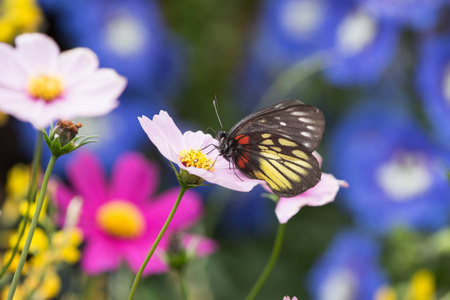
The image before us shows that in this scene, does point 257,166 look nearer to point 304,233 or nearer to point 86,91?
point 86,91

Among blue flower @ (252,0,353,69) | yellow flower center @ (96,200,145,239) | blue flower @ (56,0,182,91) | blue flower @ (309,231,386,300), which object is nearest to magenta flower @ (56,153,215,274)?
yellow flower center @ (96,200,145,239)

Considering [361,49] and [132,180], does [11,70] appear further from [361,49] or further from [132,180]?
[361,49]

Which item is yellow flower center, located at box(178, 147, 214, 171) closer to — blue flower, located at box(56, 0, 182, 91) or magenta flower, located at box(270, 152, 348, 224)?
magenta flower, located at box(270, 152, 348, 224)

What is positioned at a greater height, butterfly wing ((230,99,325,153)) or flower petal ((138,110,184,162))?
butterfly wing ((230,99,325,153))

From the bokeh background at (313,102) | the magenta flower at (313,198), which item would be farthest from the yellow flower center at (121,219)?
the magenta flower at (313,198)

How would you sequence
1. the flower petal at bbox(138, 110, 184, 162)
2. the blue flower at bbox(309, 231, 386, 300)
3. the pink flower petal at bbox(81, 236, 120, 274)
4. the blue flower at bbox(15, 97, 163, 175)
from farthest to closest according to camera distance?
the blue flower at bbox(15, 97, 163, 175), the blue flower at bbox(309, 231, 386, 300), the pink flower petal at bbox(81, 236, 120, 274), the flower petal at bbox(138, 110, 184, 162)

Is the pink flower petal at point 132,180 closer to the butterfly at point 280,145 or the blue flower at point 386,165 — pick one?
the butterfly at point 280,145

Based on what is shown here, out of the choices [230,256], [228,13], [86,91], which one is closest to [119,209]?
[86,91]
